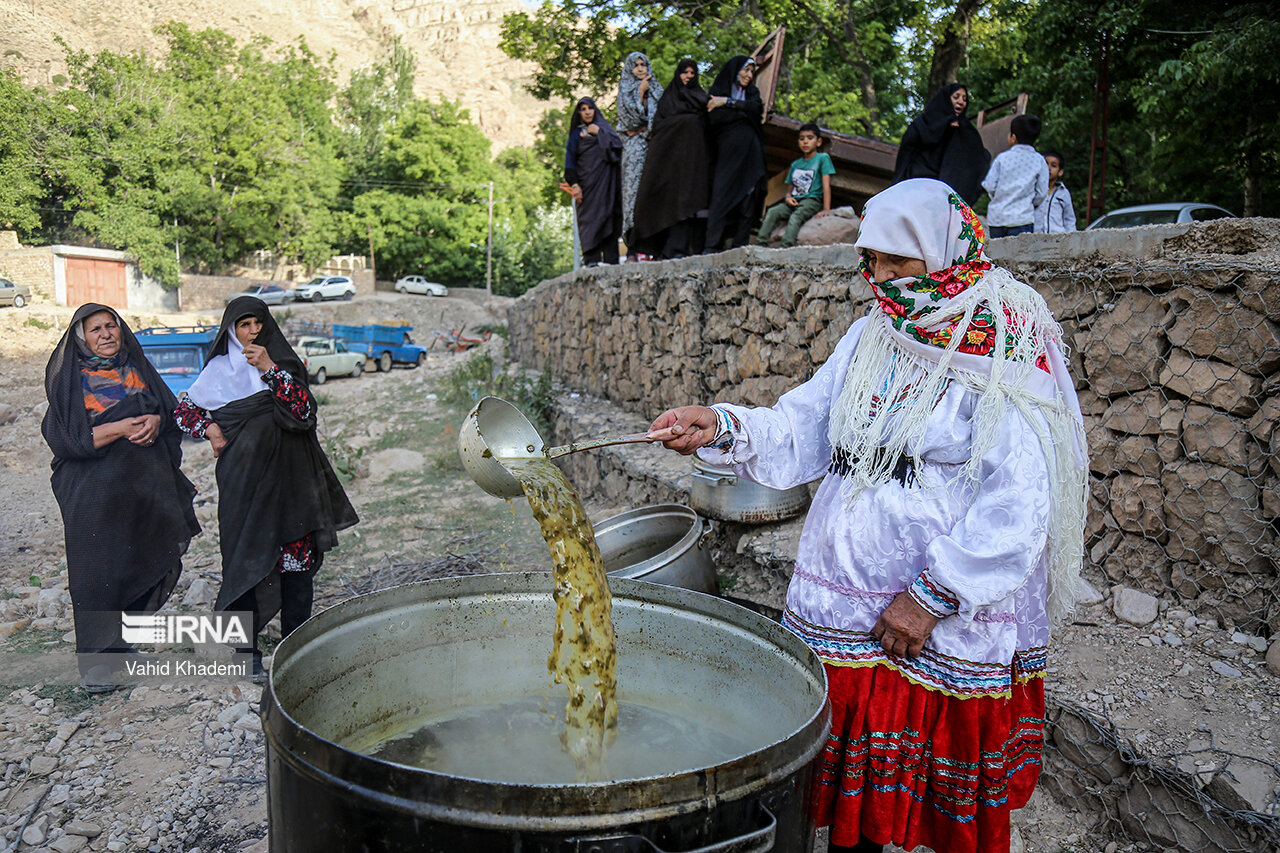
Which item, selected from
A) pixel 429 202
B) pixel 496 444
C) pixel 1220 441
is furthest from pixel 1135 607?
pixel 429 202

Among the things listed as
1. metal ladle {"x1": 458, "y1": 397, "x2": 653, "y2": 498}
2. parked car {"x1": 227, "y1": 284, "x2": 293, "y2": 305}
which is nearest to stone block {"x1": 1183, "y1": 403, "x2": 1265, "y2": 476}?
metal ladle {"x1": 458, "y1": 397, "x2": 653, "y2": 498}

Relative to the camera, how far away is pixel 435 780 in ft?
3.46

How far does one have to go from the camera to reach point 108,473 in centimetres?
341

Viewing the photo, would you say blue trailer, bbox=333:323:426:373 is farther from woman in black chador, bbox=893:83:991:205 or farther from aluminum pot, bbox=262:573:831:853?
aluminum pot, bbox=262:573:831:853

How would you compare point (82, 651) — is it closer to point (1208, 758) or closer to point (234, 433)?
point (234, 433)

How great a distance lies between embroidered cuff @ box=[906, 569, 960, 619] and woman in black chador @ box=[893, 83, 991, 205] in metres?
4.92

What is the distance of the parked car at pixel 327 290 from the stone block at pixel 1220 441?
106ft

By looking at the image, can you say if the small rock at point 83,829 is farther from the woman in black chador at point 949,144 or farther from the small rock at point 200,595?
the woman in black chador at point 949,144

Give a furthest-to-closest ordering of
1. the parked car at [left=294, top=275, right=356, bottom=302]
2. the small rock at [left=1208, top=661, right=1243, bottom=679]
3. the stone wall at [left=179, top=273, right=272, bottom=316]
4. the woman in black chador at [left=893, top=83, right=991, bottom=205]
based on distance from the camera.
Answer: the parked car at [left=294, top=275, right=356, bottom=302]
the stone wall at [left=179, top=273, right=272, bottom=316]
the woman in black chador at [left=893, top=83, right=991, bottom=205]
the small rock at [left=1208, top=661, right=1243, bottom=679]

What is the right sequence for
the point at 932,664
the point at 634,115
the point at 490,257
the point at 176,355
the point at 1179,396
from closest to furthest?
the point at 932,664 < the point at 1179,396 < the point at 634,115 < the point at 176,355 < the point at 490,257

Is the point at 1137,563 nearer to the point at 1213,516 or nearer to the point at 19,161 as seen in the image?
the point at 1213,516

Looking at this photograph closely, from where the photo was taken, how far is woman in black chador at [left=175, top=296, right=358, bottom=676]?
3.46 meters

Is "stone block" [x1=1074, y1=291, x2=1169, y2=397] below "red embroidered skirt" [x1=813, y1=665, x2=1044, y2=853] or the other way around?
the other way around

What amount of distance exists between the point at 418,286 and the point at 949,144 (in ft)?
108
